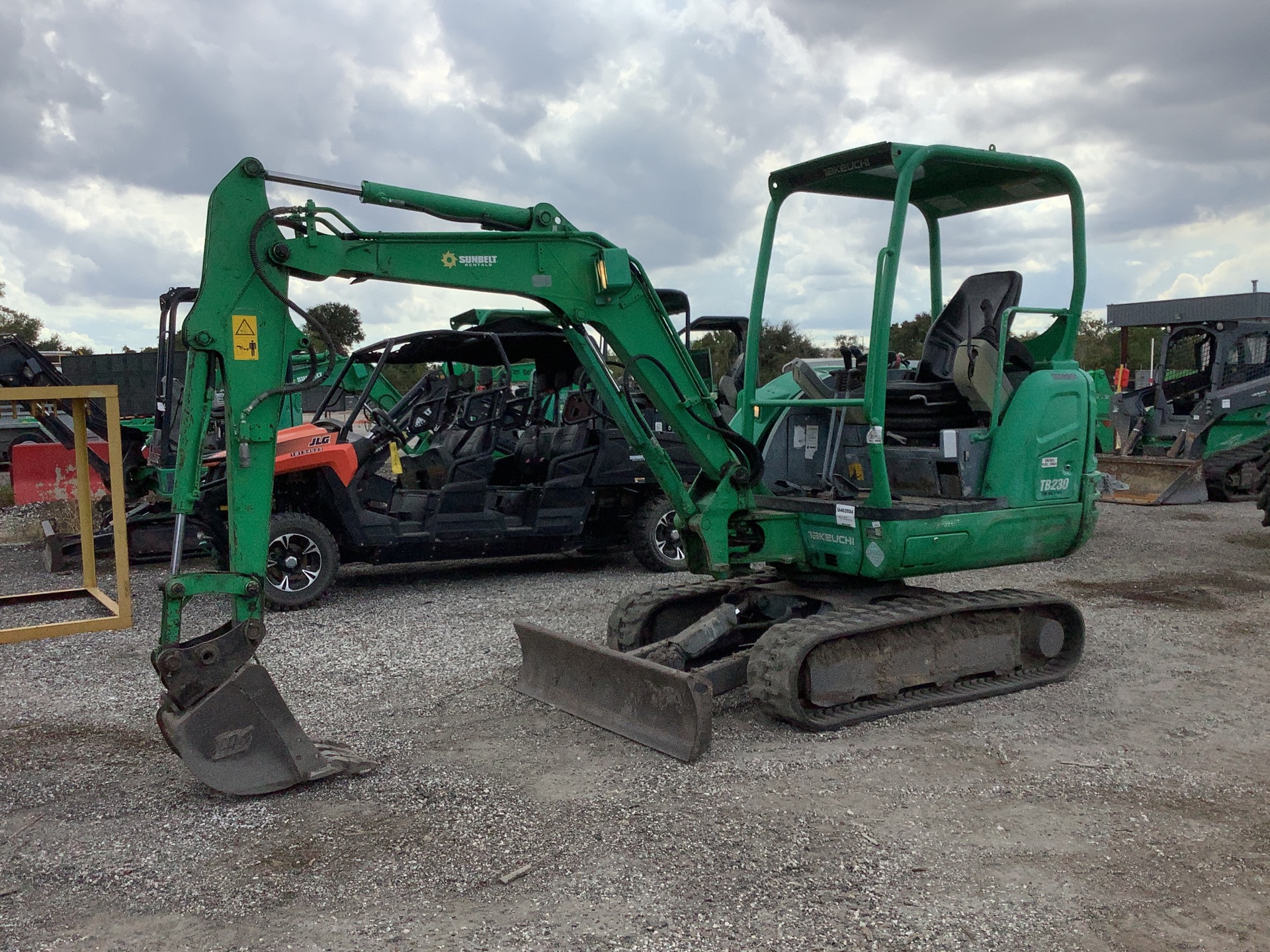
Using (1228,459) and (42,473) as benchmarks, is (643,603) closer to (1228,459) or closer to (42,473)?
(42,473)

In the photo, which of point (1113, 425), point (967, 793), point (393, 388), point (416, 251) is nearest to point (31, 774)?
point (416, 251)

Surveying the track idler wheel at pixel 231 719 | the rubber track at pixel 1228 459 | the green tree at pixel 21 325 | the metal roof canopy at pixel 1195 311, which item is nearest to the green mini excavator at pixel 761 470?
the track idler wheel at pixel 231 719

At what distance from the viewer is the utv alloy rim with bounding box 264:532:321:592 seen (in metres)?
8.48

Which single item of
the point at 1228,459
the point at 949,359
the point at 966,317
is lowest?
the point at 1228,459

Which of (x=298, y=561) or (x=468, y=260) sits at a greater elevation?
(x=468, y=260)

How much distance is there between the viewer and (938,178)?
6.39 metres

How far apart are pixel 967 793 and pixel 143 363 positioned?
1816 centimetres

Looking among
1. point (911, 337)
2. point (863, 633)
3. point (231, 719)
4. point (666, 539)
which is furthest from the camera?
point (666, 539)

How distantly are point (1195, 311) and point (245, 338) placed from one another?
1734 centimetres

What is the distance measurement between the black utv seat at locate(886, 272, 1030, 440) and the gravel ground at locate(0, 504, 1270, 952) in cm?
159

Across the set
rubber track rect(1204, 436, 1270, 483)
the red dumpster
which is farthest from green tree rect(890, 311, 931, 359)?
the red dumpster

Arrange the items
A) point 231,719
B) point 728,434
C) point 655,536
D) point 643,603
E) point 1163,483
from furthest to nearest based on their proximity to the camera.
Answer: point 1163,483 < point 655,536 < point 643,603 < point 728,434 < point 231,719

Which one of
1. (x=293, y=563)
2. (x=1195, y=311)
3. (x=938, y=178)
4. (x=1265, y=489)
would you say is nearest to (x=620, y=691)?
(x=938, y=178)

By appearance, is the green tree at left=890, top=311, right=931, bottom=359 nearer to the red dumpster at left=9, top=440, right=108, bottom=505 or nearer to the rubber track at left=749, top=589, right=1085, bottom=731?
the rubber track at left=749, top=589, right=1085, bottom=731
